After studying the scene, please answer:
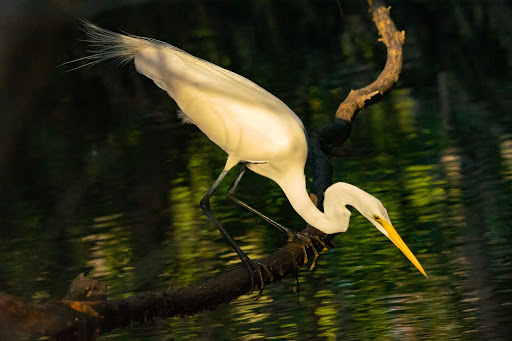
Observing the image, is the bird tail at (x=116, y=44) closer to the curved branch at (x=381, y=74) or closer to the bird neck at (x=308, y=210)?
the bird neck at (x=308, y=210)

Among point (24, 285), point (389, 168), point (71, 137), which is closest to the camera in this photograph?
point (24, 285)

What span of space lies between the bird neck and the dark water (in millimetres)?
582

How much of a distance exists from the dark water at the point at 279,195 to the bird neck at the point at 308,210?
1.91 feet

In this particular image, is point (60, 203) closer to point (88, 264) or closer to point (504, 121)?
point (88, 264)

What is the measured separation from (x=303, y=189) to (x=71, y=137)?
6798 mm

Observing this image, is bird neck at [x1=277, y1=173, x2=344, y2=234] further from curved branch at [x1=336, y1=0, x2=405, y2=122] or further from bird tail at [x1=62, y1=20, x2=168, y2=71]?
curved branch at [x1=336, y1=0, x2=405, y2=122]

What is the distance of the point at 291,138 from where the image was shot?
12.8 feet

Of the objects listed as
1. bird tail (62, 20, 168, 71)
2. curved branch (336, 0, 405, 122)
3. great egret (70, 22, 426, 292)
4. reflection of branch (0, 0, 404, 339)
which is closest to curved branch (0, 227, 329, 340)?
reflection of branch (0, 0, 404, 339)

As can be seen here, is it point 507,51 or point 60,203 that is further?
point 507,51

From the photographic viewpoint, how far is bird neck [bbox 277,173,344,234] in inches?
147

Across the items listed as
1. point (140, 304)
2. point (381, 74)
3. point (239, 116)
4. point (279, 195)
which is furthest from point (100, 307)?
point (279, 195)

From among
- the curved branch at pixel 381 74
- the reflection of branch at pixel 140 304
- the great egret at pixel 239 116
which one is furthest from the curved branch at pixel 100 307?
the curved branch at pixel 381 74

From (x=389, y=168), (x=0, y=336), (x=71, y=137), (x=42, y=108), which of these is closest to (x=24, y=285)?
(x=389, y=168)

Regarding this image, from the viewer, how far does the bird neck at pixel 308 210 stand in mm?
3744
